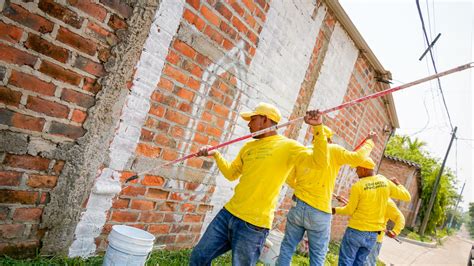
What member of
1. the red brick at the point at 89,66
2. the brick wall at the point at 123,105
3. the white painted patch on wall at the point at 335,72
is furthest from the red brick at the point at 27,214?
the white painted patch on wall at the point at 335,72

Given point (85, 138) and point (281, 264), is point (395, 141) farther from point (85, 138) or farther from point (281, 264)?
point (85, 138)

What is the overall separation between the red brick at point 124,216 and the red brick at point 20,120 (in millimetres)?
969

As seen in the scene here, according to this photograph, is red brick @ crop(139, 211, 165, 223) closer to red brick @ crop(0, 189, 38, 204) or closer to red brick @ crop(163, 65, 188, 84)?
red brick @ crop(0, 189, 38, 204)

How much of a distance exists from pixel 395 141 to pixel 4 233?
32.2 metres

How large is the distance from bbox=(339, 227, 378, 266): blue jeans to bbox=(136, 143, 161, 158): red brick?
3.17m

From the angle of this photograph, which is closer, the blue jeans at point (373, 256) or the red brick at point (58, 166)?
the red brick at point (58, 166)

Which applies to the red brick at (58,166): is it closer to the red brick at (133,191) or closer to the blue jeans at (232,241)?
the red brick at (133,191)

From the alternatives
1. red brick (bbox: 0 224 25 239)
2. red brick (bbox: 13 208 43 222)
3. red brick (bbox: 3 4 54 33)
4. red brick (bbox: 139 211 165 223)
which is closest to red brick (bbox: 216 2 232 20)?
red brick (bbox: 3 4 54 33)

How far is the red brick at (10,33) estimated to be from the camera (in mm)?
1922

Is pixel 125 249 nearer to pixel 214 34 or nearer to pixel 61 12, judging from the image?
pixel 61 12

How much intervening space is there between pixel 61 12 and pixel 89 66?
0.38 meters

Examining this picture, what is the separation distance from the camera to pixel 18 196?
220 cm

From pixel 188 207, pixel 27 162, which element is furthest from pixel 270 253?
pixel 27 162

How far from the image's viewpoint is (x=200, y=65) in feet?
10.3
